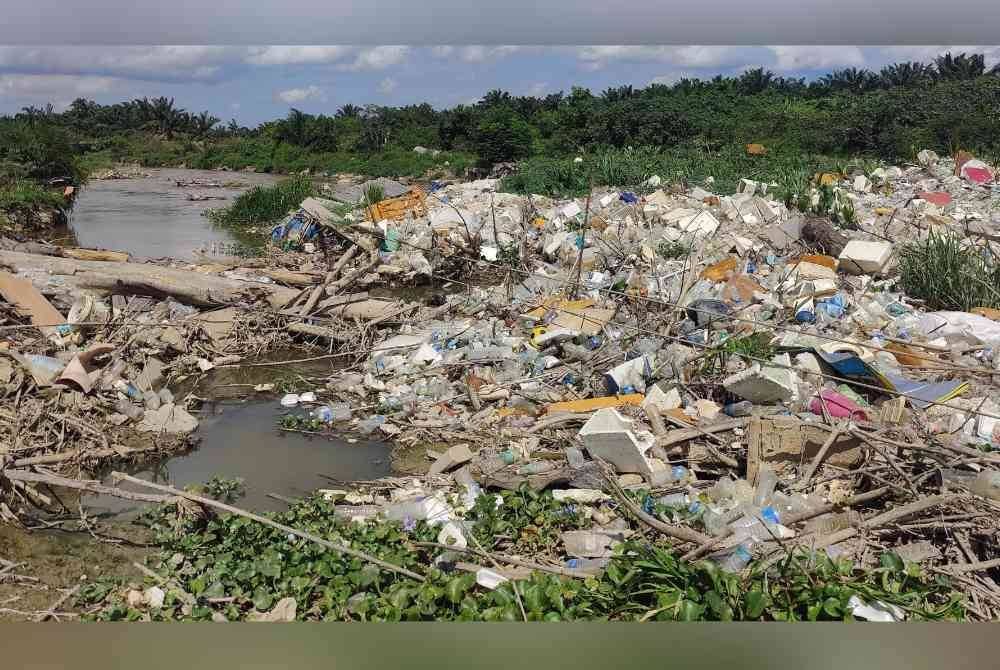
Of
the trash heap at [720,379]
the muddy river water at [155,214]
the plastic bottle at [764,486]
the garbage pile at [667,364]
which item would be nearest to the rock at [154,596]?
the garbage pile at [667,364]

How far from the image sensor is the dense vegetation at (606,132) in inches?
250

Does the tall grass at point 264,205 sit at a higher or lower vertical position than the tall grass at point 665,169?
lower

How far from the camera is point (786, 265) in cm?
595

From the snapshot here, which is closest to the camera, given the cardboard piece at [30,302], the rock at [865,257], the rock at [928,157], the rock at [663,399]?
the rock at [663,399]

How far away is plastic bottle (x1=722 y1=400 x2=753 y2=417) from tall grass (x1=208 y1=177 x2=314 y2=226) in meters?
9.81

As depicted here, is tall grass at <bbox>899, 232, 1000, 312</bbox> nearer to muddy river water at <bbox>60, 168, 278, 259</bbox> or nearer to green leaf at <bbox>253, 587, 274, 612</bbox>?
green leaf at <bbox>253, 587, 274, 612</bbox>

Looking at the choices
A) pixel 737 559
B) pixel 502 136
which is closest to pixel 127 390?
pixel 737 559

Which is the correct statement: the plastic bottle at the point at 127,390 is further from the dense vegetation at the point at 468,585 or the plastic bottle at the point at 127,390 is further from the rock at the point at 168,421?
the dense vegetation at the point at 468,585

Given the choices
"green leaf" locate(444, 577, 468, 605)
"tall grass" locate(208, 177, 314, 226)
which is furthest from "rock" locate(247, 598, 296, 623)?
"tall grass" locate(208, 177, 314, 226)

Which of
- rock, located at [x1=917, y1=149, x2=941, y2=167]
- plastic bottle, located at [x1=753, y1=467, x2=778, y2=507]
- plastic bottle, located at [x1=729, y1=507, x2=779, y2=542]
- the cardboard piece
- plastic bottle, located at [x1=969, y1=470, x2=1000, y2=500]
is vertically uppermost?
rock, located at [x1=917, y1=149, x2=941, y2=167]

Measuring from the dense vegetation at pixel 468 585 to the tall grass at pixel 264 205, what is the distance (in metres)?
10.2

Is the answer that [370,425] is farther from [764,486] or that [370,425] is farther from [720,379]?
[764,486]

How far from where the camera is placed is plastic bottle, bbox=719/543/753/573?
2.20 meters

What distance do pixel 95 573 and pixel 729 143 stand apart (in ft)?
36.3
